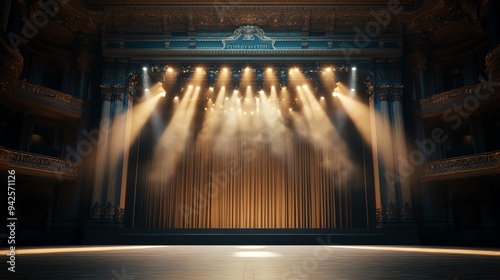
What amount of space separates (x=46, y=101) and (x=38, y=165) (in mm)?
2515

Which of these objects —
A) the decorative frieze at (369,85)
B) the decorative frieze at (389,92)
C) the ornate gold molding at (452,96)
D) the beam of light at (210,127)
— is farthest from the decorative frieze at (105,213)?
the ornate gold molding at (452,96)

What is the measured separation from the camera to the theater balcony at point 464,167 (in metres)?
11.9

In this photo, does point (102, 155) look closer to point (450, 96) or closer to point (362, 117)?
point (362, 117)

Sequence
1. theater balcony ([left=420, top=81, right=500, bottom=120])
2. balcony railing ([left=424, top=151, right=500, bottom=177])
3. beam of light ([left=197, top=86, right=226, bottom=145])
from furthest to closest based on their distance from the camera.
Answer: beam of light ([left=197, top=86, right=226, bottom=145]) → theater balcony ([left=420, top=81, right=500, bottom=120]) → balcony railing ([left=424, top=151, right=500, bottom=177])

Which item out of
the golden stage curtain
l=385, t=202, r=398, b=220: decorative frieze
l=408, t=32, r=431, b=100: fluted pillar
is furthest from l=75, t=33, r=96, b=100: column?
l=408, t=32, r=431, b=100: fluted pillar

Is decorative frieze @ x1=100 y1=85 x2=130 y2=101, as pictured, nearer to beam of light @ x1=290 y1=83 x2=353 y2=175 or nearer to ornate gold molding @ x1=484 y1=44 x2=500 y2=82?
beam of light @ x1=290 y1=83 x2=353 y2=175

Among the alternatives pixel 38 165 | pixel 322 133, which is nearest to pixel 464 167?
pixel 322 133

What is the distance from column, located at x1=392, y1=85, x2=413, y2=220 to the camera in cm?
1270

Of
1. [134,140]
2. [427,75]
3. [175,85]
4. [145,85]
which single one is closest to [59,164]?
[134,140]

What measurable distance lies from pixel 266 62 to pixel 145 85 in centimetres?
526

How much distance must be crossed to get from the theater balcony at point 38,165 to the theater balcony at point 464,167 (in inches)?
540

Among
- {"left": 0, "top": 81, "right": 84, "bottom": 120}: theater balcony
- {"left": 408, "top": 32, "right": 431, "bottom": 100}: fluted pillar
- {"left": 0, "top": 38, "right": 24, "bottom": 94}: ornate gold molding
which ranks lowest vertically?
→ {"left": 0, "top": 38, "right": 24, "bottom": 94}: ornate gold molding

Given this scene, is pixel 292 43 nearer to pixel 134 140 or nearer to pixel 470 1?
pixel 470 1

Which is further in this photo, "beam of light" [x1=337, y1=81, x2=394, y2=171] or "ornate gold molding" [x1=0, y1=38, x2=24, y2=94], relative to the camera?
"beam of light" [x1=337, y1=81, x2=394, y2=171]
